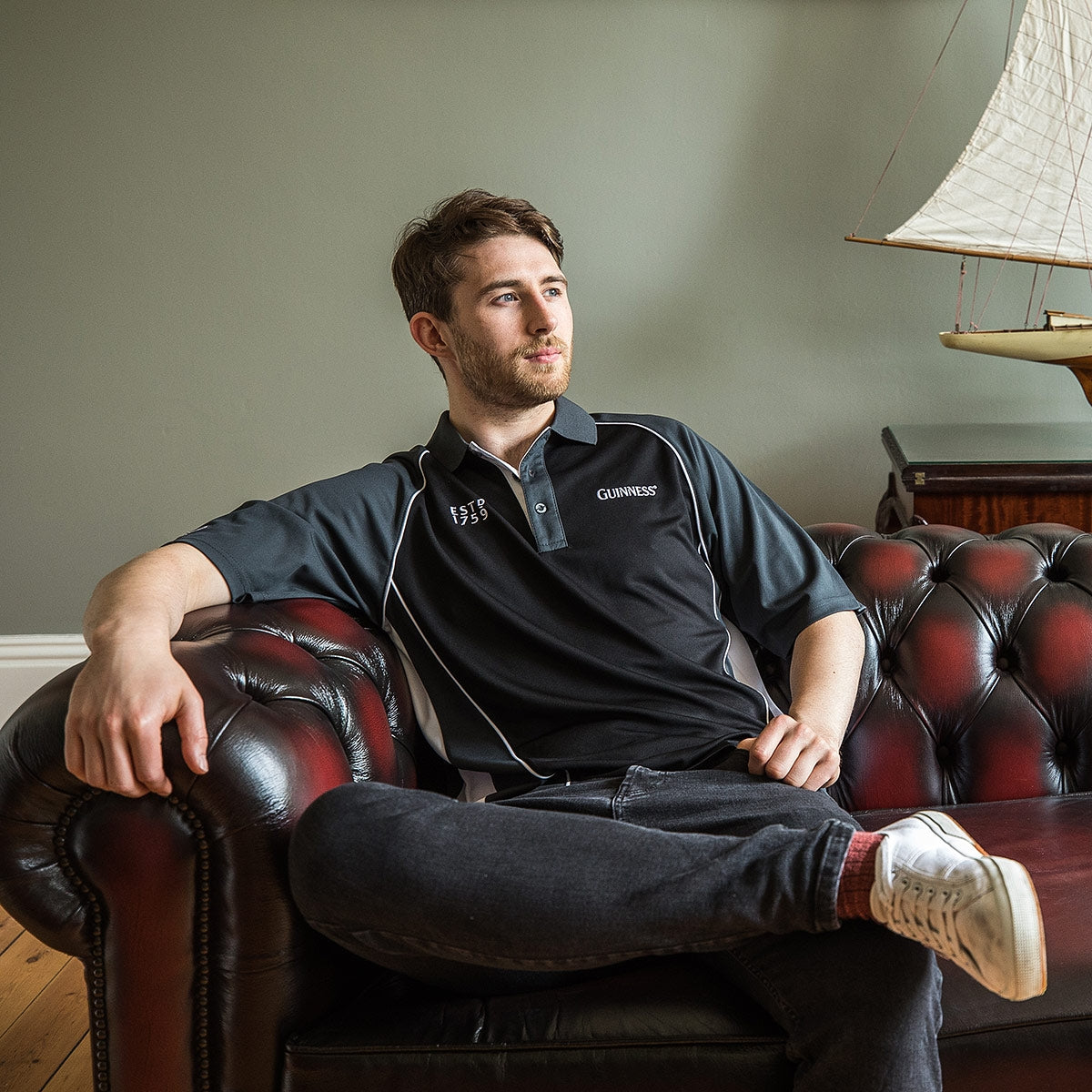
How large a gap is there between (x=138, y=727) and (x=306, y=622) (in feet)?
1.28

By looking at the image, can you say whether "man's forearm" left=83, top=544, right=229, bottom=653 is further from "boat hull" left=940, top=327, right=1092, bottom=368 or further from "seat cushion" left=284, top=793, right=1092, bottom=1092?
"boat hull" left=940, top=327, right=1092, bottom=368

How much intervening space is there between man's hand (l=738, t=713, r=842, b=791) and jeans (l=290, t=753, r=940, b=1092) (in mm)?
262

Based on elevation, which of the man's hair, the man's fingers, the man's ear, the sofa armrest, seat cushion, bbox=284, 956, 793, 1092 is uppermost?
the man's hair

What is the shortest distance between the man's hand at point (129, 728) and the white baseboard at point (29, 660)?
1904 mm

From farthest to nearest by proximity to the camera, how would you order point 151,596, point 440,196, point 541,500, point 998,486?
1. point 440,196
2. point 998,486
3. point 541,500
4. point 151,596

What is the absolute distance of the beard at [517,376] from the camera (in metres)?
1.56

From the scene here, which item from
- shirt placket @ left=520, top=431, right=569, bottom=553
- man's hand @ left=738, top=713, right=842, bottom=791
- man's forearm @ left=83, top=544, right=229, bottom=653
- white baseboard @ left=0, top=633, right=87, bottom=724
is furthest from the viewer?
white baseboard @ left=0, top=633, right=87, bottom=724

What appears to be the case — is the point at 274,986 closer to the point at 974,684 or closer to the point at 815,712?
the point at 815,712

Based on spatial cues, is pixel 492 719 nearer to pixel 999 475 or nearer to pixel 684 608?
pixel 684 608

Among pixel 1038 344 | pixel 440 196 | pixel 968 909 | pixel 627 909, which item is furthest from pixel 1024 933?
pixel 440 196

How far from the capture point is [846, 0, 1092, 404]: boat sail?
2121 millimetres

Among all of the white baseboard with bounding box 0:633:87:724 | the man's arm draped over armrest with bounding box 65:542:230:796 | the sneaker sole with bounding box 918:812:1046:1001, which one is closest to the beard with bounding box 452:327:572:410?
the man's arm draped over armrest with bounding box 65:542:230:796

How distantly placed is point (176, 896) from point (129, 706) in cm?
18

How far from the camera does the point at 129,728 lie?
0.97m
